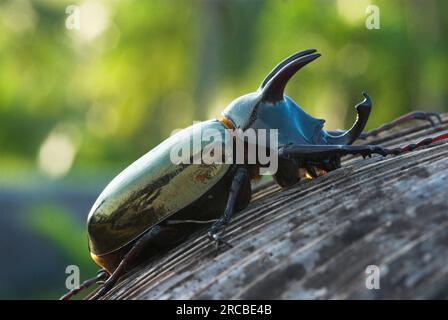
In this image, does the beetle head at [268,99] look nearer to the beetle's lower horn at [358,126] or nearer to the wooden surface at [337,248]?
the beetle's lower horn at [358,126]

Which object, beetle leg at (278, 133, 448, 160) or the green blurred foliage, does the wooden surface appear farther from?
the green blurred foliage

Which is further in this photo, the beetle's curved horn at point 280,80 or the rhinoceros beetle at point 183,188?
the beetle's curved horn at point 280,80

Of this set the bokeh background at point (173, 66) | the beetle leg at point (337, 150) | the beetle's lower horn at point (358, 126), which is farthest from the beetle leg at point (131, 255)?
the bokeh background at point (173, 66)

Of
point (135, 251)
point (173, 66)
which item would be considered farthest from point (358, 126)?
point (173, 66)

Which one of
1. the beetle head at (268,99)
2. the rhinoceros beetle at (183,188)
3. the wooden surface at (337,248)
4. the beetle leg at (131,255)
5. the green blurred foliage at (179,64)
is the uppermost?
the green blurred foliage at (179,64)

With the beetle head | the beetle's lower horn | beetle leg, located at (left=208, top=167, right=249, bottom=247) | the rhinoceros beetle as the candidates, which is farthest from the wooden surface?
the beetle head

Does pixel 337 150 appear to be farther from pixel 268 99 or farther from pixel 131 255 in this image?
pixel 131 255

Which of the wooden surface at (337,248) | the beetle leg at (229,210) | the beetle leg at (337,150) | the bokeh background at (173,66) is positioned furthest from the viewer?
the bokeh background at (173,66)
